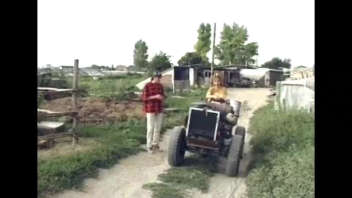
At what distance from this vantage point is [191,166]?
7.92m

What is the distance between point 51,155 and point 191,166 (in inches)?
98.4

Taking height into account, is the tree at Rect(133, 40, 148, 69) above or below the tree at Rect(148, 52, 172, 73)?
above

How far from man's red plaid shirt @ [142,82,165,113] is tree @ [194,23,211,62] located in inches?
1812

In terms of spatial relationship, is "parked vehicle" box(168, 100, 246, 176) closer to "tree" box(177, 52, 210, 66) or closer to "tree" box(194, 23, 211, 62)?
"tree" box(177, 52, 210, 66)

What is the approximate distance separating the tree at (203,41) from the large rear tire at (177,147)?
154ft

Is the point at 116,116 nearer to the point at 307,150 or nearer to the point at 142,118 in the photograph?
the point at 142,118

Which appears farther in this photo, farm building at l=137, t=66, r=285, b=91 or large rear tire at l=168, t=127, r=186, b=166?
farm building at l=137, t=66, r=285, b=91

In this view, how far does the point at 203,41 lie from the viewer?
55031mm

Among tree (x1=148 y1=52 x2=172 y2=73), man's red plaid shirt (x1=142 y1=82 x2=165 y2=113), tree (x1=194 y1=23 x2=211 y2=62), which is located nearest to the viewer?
man's red plaid shirt (x1=142 y1=82 x2=165 y2=113)

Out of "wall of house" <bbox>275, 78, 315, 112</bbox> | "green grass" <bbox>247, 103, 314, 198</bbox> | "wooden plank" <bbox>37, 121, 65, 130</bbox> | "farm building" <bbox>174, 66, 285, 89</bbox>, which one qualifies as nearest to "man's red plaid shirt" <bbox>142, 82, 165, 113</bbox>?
"green grass" <bbox>247, 103, 314, 198</bbox>

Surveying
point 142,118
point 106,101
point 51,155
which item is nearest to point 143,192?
point 51,155

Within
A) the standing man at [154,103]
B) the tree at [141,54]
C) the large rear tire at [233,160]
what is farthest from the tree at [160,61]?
the large rear tire at [233,160]

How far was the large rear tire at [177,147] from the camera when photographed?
7.78 metres

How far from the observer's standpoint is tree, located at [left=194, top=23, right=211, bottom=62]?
54531mm
